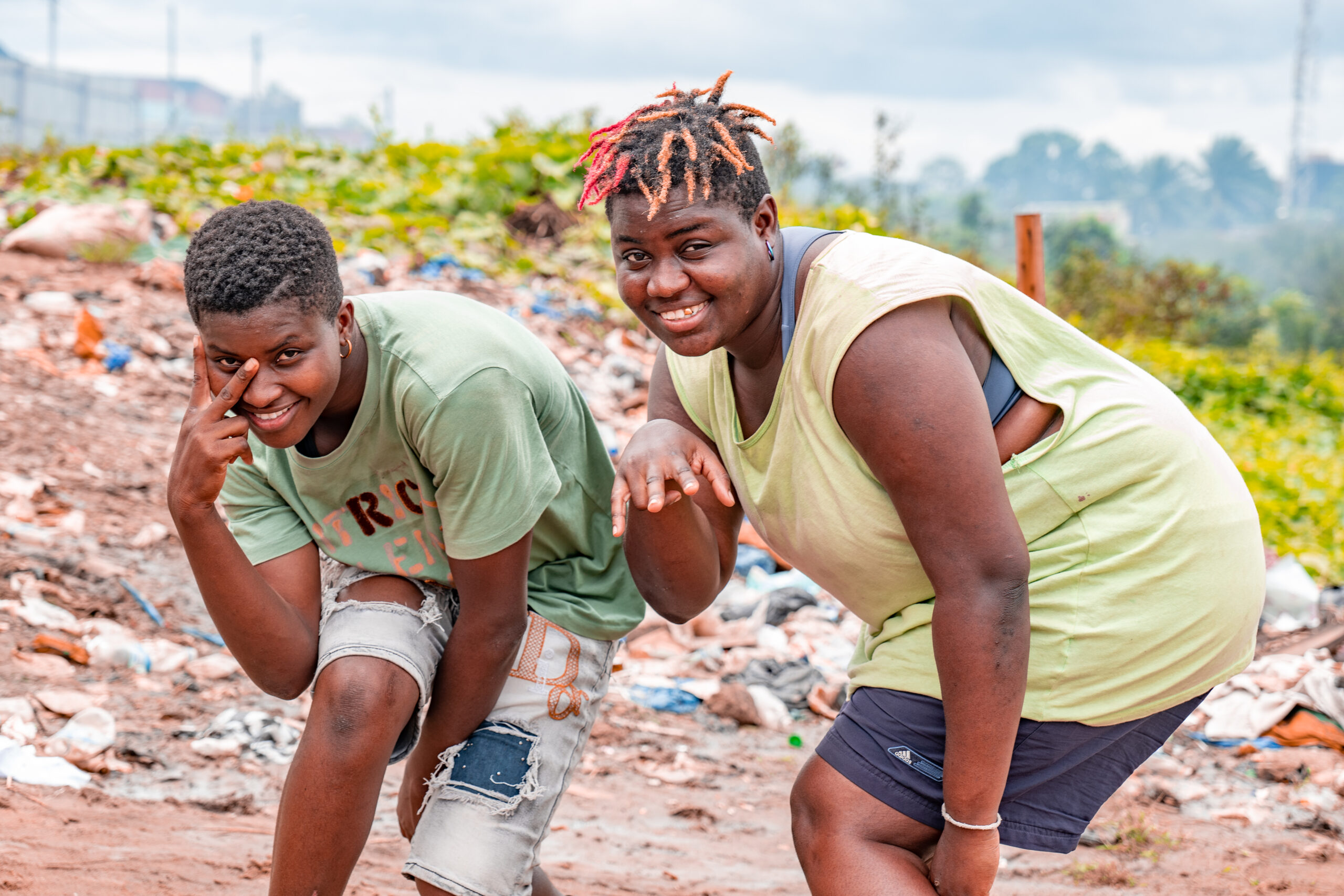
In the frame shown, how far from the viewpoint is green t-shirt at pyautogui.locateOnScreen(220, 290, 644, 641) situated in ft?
6.52

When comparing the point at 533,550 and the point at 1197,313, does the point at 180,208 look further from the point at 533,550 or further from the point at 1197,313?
the point at 1197,313

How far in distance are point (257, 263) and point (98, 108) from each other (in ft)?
131

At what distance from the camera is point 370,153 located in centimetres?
1036

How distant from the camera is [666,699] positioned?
4434mm

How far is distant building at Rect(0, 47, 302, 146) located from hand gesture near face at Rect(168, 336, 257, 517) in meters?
14.4

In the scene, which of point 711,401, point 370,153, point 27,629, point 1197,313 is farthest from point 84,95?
point 711,401

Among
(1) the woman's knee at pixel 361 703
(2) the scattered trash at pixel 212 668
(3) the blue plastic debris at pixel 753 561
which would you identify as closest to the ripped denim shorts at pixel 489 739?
(1) the woman's knee at pixel 361 703

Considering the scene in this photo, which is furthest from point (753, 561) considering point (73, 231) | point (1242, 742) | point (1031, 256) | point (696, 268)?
point (73, 231)

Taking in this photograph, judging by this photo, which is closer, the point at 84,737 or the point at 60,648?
the point at 84,737

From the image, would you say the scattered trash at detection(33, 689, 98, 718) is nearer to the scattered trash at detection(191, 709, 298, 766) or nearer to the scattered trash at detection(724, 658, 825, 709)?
the scattered trash at detection(191, 709, 298, 766)

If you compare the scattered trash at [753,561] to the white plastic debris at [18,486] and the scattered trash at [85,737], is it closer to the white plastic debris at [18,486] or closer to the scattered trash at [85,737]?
the scattered trash at [85,737]

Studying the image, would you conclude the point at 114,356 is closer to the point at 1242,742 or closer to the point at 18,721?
the point at 18,721

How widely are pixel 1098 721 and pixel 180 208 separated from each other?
8.25m

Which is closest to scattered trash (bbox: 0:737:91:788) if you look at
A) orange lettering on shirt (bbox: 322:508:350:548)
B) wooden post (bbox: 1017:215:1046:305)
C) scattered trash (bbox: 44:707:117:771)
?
scattered trash (bbox: 44:707:117:771)
